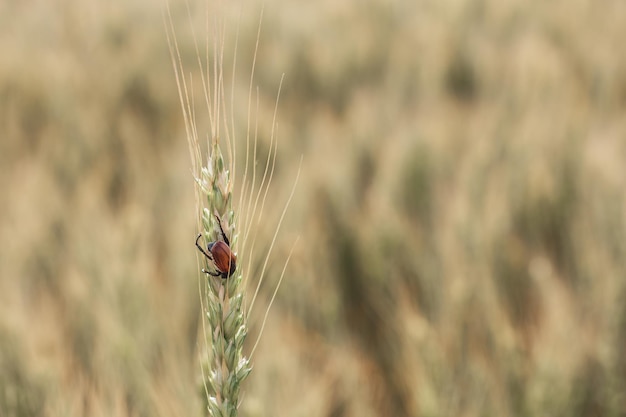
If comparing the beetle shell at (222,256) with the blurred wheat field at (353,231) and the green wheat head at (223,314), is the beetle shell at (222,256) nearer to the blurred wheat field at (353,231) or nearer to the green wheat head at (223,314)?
the green wheat head at (223,314)

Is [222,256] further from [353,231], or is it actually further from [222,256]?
[353,231]

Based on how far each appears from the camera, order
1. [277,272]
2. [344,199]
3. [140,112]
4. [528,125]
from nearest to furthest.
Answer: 1. [277,272]
2. [344,199]
3. [528,125]
4. [140,112]

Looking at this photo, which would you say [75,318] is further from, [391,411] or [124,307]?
[391,411]

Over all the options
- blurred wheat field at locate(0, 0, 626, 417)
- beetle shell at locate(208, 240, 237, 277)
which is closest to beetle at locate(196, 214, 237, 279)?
beetle shell at locate(208, 240, 237, 277)

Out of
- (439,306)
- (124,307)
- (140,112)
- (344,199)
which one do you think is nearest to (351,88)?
(140,112)

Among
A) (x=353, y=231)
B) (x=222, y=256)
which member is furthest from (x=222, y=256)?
(x=353, y=231)

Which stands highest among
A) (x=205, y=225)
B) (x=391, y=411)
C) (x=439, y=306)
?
(x=205, y=225)

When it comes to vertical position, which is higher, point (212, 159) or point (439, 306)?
point (212, 159)
